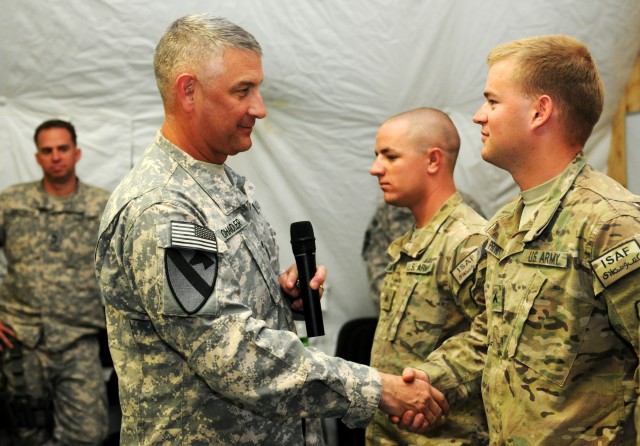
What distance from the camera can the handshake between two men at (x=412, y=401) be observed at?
211 centimetres

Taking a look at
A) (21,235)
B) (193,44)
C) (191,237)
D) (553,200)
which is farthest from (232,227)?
(21,235)

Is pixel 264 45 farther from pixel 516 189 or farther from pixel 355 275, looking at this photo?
pixel 516 189

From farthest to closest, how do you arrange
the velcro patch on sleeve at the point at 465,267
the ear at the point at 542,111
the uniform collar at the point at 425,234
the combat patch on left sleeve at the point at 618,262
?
the uniform collar at the point at 425,234
the velcro patch on sleeve at the point at 465,267
the ear at the point at 542,111
the combat patch on left sleeve at the point at 618,262

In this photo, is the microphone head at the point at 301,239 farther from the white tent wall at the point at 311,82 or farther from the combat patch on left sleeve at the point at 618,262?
the white tent wall at the point at 311,82

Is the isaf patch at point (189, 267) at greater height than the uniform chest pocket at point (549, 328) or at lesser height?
greater

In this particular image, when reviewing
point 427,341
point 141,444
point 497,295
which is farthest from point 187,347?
point 427,341

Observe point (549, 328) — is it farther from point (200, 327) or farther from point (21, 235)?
point (21, 235)

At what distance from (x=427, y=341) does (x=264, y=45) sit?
2277mm

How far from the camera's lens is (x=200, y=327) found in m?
1.84

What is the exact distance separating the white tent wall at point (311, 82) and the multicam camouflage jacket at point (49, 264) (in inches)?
8.5

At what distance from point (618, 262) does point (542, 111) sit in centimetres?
46

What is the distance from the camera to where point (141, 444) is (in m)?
2.01

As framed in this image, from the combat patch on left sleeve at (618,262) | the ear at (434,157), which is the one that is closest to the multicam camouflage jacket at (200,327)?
the combat patch on left sleeve at (618,262)

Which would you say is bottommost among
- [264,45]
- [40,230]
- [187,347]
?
[187,347]
